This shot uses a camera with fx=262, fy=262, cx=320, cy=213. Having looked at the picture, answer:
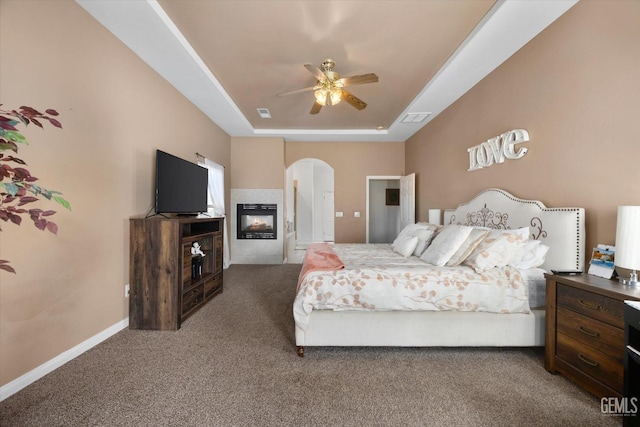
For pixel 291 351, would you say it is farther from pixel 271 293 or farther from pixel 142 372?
pixel 271 293

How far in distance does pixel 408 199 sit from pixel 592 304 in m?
4.04

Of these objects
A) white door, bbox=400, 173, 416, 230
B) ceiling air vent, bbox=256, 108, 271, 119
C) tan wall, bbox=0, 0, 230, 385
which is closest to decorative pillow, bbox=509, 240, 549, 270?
white door, bbox=400, 173, 416, 230

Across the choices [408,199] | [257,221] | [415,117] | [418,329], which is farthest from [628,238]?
[257,221]

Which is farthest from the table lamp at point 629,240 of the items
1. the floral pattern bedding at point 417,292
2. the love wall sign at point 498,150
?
the love wall sign at point 498,150

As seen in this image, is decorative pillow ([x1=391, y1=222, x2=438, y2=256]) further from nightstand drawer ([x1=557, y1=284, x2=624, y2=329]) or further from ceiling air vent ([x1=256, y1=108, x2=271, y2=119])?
ceiling air vent ([x1=256, y1=108, x2=271, y2=119])

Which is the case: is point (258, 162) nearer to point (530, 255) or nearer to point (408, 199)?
point (408, 199)

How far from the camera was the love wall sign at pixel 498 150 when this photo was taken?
2588 mm

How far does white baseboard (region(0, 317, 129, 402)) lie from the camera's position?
1.65m

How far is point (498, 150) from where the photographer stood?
2891 millimetres

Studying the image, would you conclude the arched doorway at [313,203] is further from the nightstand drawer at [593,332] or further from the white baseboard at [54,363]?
the nightstand drawer at [593,332]

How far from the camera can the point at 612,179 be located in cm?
186

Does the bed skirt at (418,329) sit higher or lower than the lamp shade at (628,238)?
lower

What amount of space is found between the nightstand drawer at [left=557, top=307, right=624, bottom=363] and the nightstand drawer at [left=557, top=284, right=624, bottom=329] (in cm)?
3

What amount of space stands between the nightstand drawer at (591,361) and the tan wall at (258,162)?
4844mm
